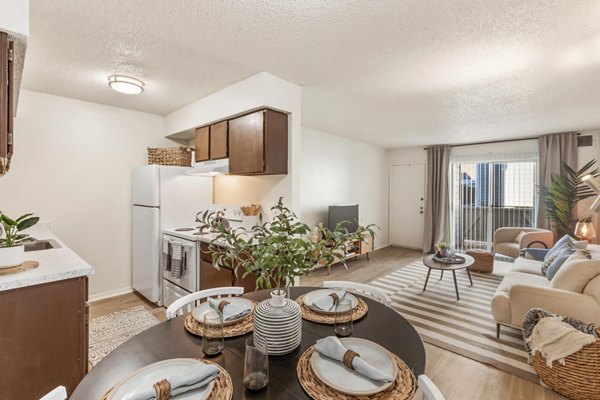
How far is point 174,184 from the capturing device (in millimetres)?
3359

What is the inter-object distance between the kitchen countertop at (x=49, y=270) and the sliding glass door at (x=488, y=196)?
6507 millimetres

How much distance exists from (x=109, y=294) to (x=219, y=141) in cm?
241

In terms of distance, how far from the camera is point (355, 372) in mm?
915

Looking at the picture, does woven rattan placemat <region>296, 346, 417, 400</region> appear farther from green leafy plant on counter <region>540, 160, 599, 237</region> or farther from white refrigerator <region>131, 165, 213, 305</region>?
green leafy plant on counter <region>540, 160, 599, 237</region>

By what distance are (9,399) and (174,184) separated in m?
2.27

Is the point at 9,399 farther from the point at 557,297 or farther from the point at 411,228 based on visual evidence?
the point at 411,228

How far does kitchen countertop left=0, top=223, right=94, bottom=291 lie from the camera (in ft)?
4.74

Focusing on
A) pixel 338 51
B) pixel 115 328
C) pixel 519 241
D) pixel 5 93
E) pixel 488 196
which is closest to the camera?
pixel 5 93

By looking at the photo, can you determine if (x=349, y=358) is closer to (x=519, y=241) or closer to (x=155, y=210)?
(x=155, y=210)

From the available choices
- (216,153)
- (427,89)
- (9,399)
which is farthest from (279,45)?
(9,399)

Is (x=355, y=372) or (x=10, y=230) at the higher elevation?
(x=10, y=230)

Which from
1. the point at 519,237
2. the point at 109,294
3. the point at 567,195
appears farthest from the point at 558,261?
the point at 109,294

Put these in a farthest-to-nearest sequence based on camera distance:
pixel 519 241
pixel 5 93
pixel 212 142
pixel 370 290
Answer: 1. pixel 519 241
2. pixel 212 142
3. pixel 370 290
4. pixel 5 93

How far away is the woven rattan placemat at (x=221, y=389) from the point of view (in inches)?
32.1
